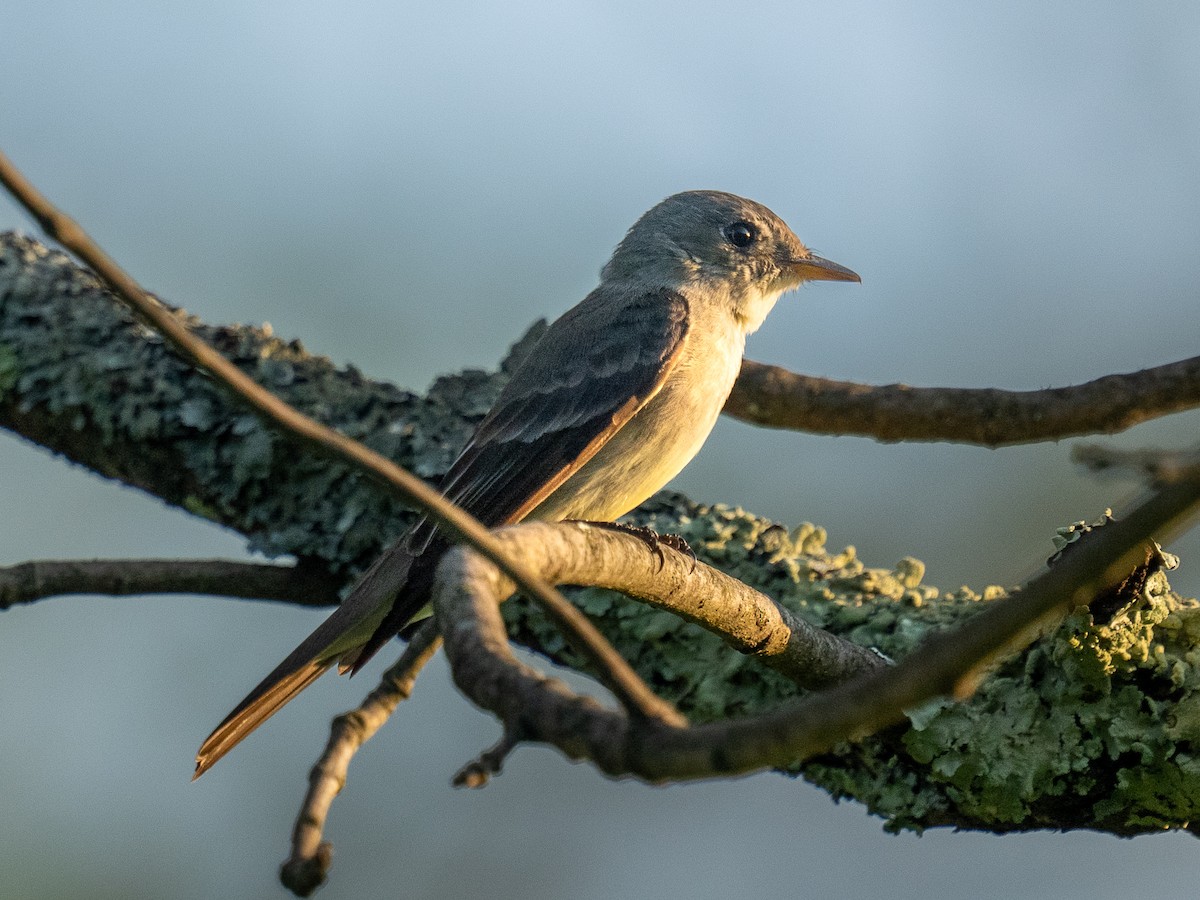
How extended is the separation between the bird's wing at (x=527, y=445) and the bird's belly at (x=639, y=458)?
6 cm

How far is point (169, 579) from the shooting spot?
4711 millimetres

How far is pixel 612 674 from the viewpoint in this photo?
1701mm

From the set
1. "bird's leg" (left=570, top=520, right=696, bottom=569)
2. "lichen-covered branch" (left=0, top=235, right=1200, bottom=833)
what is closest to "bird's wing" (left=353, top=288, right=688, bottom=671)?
"bird's leg" (left=570, top=520, right=696, bottom=569)

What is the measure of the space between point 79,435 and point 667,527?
2459 mm

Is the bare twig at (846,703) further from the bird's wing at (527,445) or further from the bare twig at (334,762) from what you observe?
the bird's wing at (527,445)

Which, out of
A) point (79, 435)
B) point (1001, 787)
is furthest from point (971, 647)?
point (79, 435)

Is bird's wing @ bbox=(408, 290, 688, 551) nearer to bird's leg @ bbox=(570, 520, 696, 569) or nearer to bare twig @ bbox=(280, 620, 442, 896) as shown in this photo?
bird's leg @ bbox=(570, 520, 696, 569)

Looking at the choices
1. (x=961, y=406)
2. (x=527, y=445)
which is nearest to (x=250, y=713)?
(x=527, y=445)

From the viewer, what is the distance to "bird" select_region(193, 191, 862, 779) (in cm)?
411

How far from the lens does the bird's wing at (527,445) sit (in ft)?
13.1

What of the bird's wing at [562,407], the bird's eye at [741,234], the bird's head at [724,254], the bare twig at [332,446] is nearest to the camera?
the bare twig at [332,446]

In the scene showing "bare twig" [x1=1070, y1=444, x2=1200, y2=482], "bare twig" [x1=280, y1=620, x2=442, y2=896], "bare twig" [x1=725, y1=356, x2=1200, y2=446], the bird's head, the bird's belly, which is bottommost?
"bare twig" [x1=280, y1=620, x2=442, y2=896]

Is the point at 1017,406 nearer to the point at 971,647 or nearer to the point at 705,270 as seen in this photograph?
the point at 705,270

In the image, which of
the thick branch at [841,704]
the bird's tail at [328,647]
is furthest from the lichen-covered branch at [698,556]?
the thick branch at [841,704]
